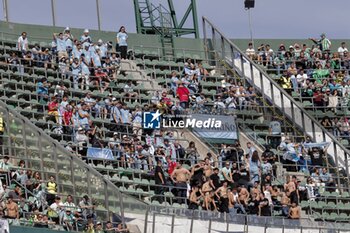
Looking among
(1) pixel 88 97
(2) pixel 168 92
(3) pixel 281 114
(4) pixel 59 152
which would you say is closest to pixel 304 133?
(3) pixel 281 114

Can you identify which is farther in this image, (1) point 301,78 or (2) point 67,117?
(1) point 301,78

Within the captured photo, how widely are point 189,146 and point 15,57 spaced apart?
5.06 meters

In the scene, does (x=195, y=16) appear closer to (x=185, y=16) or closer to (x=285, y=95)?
(x=185, y=16)

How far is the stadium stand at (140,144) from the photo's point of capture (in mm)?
31484

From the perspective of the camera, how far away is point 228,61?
137 ft

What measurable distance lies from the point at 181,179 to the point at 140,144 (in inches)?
76.7

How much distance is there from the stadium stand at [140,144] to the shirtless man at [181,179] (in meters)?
0.03

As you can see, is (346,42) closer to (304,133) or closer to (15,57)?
(304,133)

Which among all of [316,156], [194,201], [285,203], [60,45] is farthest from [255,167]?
[60,45]

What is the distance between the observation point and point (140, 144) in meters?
35.5

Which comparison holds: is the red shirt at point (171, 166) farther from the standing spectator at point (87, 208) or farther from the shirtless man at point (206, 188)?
the standing spectator at point (87, 208)

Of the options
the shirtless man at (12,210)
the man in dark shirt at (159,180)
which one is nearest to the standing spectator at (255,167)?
the man in dark shirt at (159,180)

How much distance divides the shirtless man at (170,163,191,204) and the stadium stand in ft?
0.11

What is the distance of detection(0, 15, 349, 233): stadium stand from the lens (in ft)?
103
